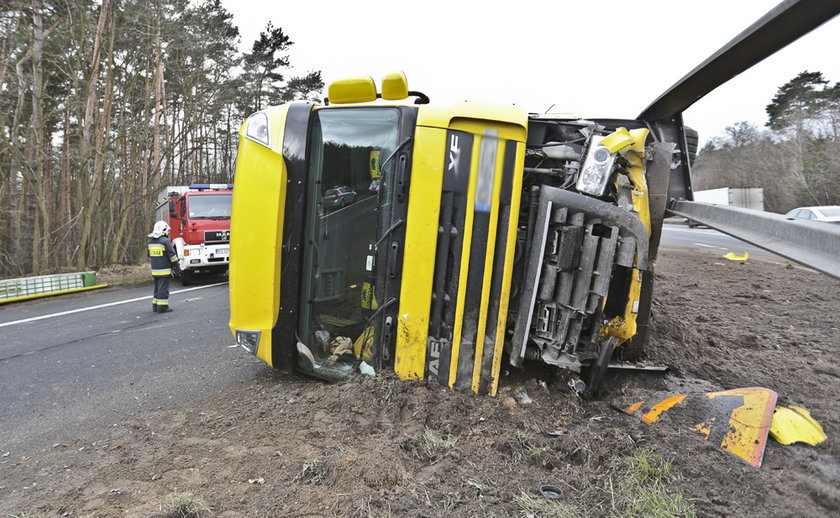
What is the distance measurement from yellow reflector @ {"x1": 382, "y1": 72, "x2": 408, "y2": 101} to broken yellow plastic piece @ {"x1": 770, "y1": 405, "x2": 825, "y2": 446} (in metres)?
2.83

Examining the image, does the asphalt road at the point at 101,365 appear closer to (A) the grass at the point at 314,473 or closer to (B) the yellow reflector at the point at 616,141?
(A) the grass at the point at 314,473

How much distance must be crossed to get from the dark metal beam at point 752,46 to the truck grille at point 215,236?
9.56 meters

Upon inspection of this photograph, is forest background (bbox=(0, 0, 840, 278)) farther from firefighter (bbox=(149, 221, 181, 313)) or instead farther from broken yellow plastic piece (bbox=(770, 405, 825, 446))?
broken yellow plastic piece (bbox=(770, 405, 825, 446))

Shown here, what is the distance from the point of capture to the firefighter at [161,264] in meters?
7.23

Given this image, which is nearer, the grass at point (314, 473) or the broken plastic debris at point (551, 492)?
the broken plastic debris at point (551, 492)

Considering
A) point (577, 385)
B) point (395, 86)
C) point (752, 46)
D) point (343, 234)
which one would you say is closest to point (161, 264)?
point (343, 234)

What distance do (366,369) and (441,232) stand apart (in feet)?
3.36

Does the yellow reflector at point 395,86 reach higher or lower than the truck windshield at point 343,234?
higher

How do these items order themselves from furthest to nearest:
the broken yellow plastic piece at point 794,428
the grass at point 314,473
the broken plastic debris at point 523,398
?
the broken plastic debris at point 523,398 < the broken yellow plastic piece at point 794,428 < the grass at point 314,473

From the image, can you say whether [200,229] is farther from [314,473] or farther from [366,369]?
[314,473]

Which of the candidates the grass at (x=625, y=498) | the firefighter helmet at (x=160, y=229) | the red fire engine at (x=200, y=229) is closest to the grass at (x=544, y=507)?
the grass at (x=625, y=498)

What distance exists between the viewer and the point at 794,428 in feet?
8.35

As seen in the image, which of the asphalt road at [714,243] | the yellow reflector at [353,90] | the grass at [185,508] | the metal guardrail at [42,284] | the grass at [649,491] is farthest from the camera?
the asphalt road at [714,243]

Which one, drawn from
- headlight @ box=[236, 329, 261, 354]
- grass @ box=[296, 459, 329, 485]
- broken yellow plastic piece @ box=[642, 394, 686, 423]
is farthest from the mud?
headlight @ box=[236, 329, 261, 354]
